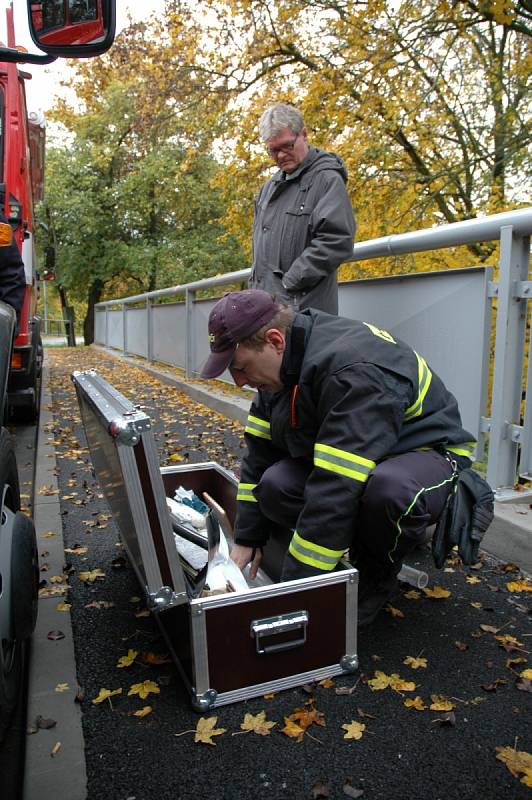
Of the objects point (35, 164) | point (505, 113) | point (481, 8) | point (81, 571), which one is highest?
point (481, 8)

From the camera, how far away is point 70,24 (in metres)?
2.10

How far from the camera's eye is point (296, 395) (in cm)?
223

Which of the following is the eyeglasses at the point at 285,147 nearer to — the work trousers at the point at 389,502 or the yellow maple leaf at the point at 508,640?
the work trousers at the point at 389,502

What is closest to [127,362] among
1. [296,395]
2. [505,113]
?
[505,113]

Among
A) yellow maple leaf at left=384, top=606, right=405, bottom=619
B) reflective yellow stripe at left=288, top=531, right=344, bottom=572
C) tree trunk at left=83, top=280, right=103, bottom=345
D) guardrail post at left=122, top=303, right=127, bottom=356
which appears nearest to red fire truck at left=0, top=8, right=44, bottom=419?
yellow maple leaf at left=384, top=606, right=405, bottom=619

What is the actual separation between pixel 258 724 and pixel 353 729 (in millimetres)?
287

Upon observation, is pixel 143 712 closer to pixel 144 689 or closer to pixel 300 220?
pixel 144 689

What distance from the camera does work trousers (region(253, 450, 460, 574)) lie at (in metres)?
2.10

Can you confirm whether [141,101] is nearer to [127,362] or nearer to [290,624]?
[127,362]

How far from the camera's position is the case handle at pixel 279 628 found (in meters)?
2.04

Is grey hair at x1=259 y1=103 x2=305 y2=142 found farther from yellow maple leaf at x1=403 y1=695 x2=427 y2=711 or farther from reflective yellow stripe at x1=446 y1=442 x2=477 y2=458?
yellow maple leaf at x1=403 y1=695 x2=427 y2=711

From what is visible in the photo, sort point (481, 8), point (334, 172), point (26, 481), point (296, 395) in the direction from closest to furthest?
point (296, 395) < point (334, 172) < point (26, 481) < point (481, 8)

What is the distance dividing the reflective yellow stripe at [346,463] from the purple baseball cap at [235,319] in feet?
1.49

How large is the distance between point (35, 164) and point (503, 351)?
748 cm
